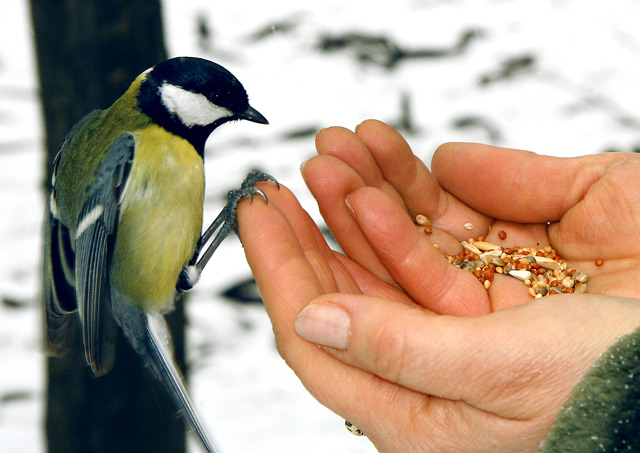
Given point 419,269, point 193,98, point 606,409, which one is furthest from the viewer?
point 419,269

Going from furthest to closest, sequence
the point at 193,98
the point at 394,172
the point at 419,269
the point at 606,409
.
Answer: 1. the point at 394,172
2. the point at 419,269
3. the point at 193,98
4. the point at 606,409

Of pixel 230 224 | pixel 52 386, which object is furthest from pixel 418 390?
pixel 52 386

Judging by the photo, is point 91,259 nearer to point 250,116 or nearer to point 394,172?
point 250,116

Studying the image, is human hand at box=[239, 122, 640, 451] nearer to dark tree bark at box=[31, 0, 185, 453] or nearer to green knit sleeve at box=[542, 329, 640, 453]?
green knit sleeve at box=[542, 329, 640, 453]

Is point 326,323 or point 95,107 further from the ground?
point 95,107

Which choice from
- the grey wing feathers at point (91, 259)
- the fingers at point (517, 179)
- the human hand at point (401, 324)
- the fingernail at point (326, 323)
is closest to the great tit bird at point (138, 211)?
the grey wing feathers at point (91, 259)

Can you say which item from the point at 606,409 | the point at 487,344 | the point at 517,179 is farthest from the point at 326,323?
the point at 517,179

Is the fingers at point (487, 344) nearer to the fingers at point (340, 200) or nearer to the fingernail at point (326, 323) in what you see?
the fingernail at point (326, 323)

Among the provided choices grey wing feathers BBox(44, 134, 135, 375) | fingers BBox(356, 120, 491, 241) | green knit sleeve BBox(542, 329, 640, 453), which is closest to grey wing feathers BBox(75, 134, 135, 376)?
grey wing feathers BBox(44, 134, 135, 375)

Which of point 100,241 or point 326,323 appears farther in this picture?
point 100,241
